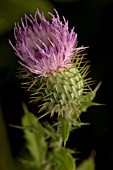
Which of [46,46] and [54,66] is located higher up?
[46,46]

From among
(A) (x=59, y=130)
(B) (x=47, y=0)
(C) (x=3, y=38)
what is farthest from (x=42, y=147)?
(B) (x=47, y=0)

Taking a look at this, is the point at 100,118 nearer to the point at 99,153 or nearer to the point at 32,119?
the point at 99,153

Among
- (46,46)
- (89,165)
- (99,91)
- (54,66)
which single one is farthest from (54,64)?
(99,91)

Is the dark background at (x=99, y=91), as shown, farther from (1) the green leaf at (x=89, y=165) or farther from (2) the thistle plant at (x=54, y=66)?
(2) the thistle plant at (x=54, y=66)

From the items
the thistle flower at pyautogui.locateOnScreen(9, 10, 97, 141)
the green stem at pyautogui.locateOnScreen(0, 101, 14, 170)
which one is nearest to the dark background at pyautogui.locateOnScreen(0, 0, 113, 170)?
the green stem at pyautogui.locateOnScreen(0, 101, 14, 170)

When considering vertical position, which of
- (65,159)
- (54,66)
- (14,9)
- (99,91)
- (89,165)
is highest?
(14,9)

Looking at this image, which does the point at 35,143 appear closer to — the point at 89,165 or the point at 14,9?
the point at 89,165

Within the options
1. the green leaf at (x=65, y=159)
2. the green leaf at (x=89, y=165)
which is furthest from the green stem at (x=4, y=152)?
the green leaf at (x=65, y=159)
